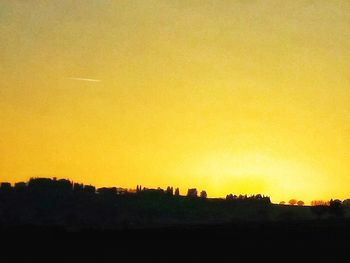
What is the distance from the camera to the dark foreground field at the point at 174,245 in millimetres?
50062

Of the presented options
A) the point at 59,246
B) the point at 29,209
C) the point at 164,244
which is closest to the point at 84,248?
the point at 59,246

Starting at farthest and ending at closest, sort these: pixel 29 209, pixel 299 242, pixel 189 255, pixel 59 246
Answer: pixel 29 209, pixel 299 242, pixel 59 246, pixel 189 255

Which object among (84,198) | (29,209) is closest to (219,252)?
(29,209)

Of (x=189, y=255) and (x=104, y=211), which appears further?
(x=104, y=211)

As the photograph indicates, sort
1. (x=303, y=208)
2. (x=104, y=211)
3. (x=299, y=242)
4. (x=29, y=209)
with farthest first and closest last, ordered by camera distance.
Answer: (x=303, y=208) → (x=104, y=211) → (x=29, y=209) → (x=299, y=242)

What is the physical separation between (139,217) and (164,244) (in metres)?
67.2

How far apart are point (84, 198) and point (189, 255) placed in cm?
8060

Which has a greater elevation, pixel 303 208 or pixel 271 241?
pixel 303 208

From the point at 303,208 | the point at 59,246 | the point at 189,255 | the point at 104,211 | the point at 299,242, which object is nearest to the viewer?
the point at 189,255

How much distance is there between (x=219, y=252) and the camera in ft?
173

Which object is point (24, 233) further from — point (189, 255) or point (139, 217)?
point (139, 217)

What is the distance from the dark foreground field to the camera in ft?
164

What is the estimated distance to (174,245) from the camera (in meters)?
56.0

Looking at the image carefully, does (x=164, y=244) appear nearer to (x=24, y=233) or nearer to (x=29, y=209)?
(x=24, y=233)
